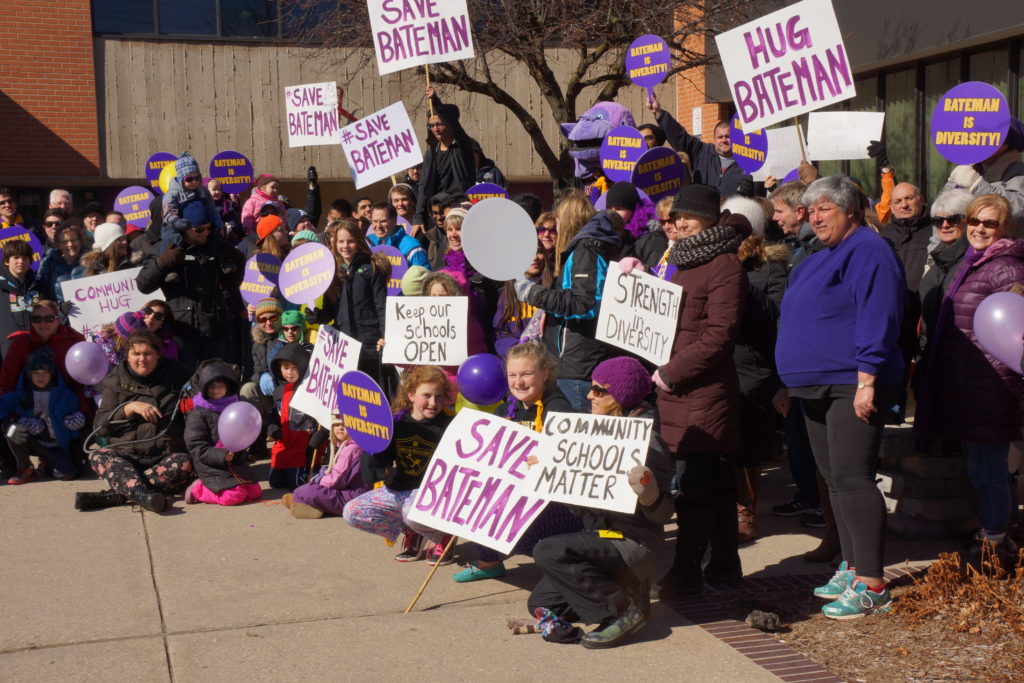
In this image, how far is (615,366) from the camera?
5012 millimetres

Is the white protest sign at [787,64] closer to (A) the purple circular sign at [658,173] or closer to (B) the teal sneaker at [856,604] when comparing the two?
(A) the purple circular sign at [658,173]

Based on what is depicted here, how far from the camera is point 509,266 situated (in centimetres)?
628

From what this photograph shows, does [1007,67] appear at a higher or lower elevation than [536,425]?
higher

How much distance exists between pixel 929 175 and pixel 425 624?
10558 millimetres

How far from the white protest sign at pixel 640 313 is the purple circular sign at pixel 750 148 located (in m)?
4.09

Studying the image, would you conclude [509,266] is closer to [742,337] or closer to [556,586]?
[742,337]

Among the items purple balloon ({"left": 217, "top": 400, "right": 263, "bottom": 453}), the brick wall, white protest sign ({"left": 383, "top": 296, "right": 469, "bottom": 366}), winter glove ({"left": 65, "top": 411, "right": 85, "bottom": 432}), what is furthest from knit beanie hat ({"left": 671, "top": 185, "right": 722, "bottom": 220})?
the brick wall

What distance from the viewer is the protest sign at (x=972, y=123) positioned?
7.11 metres

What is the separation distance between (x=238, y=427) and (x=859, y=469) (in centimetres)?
407

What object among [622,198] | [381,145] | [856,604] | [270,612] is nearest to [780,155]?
[622,198]

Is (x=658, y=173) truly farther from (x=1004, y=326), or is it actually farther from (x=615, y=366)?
(x=1004, y=326)

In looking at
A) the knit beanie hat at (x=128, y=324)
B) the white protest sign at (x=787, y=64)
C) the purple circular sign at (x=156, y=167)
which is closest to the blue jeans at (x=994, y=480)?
the white protest sign at (x=787, y=64)

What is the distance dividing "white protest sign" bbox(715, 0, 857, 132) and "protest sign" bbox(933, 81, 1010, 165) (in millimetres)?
690

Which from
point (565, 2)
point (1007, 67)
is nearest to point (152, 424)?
point (565, 2)
